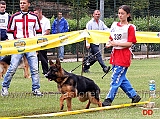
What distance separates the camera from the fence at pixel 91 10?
23.1 meters

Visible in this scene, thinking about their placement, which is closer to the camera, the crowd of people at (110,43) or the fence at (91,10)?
the crowd of people at (110,43)

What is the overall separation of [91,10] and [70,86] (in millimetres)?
15239

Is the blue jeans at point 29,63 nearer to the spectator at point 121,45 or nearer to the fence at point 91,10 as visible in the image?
the spectator at point 121,45

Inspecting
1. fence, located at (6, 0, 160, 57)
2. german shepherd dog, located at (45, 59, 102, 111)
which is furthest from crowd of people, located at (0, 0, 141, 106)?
fence, located at (6, 0, 160, 57)

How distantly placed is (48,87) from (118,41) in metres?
3.99

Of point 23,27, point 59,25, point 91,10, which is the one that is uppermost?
point 23,27

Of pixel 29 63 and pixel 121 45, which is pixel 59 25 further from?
pixel 121 45

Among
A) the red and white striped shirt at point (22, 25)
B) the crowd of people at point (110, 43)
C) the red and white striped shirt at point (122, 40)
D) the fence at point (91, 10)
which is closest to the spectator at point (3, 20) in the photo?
the crowd of people at point (110, 43)

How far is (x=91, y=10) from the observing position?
24.6 m

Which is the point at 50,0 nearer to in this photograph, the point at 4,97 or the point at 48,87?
the point at 48,87

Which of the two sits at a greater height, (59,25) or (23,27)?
(23,27)

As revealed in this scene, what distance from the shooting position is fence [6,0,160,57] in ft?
75.7

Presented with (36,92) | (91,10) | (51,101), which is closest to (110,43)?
(51,101)

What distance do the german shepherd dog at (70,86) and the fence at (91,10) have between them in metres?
11.6
